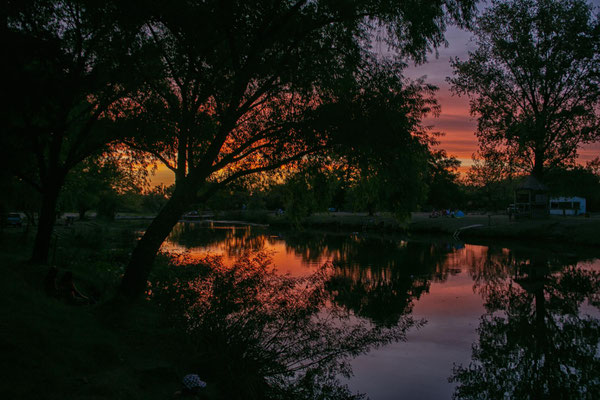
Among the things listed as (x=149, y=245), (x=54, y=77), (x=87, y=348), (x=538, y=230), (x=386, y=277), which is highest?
(x=54, y=77)

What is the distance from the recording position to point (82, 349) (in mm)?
6977

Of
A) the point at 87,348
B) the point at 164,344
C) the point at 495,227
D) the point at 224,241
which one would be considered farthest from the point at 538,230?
the point at 87,348

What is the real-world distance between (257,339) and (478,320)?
9.36m

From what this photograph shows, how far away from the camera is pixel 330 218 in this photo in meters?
64.8

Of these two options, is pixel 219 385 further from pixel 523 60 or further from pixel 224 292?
pixel 523 60

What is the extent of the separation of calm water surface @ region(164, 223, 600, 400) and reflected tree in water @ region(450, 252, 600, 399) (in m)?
0.03

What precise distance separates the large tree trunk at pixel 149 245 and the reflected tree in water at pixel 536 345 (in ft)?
27.3

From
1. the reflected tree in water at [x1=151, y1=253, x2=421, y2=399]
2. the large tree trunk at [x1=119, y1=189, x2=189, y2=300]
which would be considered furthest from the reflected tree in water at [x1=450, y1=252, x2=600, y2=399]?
the large tree trunk at [x1=119, y1=189, x2=189, y2=300]

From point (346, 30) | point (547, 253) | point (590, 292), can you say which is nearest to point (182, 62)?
point (346, 30)

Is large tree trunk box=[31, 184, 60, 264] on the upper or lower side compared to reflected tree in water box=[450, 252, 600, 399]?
upper

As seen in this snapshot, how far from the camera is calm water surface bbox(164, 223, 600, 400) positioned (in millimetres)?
9516

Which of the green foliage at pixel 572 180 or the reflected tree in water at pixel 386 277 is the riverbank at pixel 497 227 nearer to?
the reflected tree in water at pixel 386 277

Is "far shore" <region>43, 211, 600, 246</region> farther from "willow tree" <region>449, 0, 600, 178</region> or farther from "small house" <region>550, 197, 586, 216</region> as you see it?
"small house" <region>550, 197, 586, 216</region>

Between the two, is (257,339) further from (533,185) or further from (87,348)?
(533,185)
